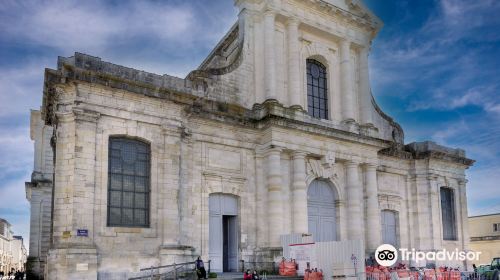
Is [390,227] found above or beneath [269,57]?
beneath

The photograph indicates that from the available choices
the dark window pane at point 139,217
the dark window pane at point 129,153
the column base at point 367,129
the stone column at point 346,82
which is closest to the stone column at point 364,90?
the column base at point 367,129

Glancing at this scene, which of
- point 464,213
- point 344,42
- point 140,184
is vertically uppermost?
point 344,42

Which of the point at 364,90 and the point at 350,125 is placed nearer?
the point at 350,125

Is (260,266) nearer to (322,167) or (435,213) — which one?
(322,167)

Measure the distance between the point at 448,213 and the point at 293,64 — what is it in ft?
45.5

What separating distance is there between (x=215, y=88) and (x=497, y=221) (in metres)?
40.7

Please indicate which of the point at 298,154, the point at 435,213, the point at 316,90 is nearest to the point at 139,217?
the point at 298,154

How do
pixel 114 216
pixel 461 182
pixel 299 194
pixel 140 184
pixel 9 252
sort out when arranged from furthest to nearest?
pixel 9 252 → pixel 461 182 → pixel 299 194 → pixel 140 184 → pixel 114 216

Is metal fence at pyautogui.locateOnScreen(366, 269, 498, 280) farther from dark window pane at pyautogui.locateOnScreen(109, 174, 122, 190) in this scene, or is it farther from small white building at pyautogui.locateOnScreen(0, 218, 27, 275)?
small white building at pyautogui.locateOnScreen(0, 218, 27, 275)

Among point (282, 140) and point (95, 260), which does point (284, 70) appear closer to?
point (282, 140)

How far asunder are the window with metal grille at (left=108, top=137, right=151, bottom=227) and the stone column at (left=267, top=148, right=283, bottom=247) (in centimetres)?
564

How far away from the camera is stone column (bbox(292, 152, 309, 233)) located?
2395cm

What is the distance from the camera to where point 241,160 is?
23906 millimetres

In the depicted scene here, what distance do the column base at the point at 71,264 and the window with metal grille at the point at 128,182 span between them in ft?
5.51
